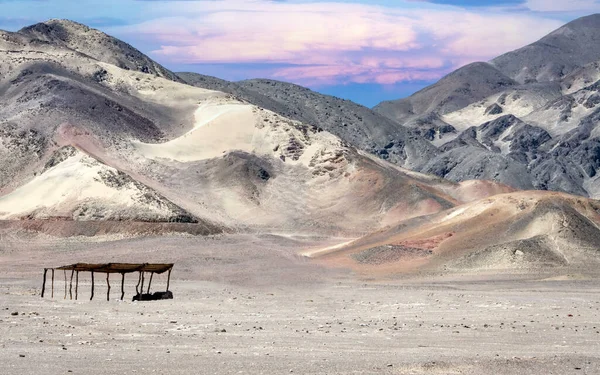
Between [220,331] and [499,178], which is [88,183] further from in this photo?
[499,178]

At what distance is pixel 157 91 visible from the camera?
410ft

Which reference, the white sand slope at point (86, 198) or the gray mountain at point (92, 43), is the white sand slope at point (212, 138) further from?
the gray mountain at point (92, 43)

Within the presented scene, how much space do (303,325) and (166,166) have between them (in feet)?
214

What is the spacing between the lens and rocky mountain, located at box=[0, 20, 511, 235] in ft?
267

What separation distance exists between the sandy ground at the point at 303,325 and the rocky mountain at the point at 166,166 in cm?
2043

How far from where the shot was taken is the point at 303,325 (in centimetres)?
3550

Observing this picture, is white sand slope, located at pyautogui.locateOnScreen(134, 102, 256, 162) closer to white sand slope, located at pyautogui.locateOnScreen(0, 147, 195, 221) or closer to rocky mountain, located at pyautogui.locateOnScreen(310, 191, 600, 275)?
white sand slope, located at pyautogui.locateOnScreen(0, 147, 195, 221)

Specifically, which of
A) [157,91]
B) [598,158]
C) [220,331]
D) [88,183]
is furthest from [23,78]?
[598,158]

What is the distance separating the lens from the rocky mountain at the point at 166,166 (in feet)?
267

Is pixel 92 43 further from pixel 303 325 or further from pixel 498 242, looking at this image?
pixel 303 325

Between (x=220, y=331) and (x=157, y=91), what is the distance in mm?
93864

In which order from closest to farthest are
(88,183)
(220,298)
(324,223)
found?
(220,298) → (88,183) → (324,223)

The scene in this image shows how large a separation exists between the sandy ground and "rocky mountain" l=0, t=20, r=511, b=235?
2043 centimetres

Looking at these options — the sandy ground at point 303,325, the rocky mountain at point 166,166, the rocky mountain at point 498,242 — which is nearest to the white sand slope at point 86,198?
the rocky mountain at point 166,166
